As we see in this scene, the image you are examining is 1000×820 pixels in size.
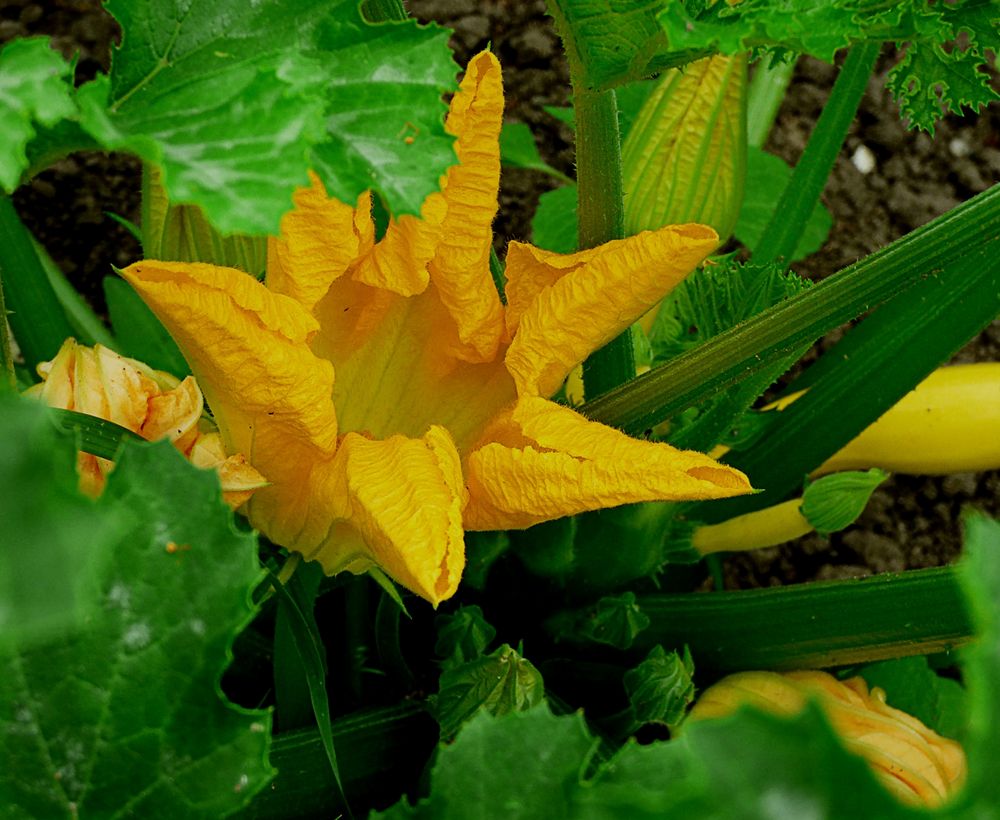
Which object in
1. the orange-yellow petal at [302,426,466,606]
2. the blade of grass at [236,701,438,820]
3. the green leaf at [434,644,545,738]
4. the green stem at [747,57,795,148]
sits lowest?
the blade of grass at [236,701,438,820]

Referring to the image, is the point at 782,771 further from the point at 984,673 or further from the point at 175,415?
the point at 175,415

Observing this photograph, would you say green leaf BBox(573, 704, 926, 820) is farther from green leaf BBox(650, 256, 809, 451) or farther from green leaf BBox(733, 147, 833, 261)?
green leaf BBox(733, 147, 833, 261)

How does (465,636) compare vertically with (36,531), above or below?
below

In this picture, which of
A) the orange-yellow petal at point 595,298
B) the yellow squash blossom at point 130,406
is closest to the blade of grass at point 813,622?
the orange-yellow petal at point 595,298

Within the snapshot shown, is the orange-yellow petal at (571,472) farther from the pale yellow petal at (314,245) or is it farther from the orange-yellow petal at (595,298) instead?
the pale yellow petal at (314,245)

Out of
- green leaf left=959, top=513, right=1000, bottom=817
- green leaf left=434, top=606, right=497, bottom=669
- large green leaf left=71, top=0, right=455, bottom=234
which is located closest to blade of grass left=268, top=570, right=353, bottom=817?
green leaf left=434, top=606, right=497, bottom=669

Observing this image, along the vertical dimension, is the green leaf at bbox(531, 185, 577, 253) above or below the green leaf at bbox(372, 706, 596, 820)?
below

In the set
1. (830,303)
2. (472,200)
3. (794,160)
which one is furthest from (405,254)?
(794,160)
